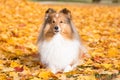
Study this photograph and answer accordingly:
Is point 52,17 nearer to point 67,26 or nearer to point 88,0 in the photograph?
point 67,26

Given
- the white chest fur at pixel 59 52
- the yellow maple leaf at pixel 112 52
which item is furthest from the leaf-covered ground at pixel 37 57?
the white chest fur at pixel 59 52

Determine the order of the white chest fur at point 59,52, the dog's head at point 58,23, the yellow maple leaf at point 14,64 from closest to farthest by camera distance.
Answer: the dog's head at point 58,23 → the white chest fur at point 59,52 → the yellow maple leaf at point 14,64

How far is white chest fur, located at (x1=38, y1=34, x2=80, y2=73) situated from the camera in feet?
22.0

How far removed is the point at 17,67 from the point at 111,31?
5948mm

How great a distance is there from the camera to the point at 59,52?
6.75 meters

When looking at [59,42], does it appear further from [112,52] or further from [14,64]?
[112,52]

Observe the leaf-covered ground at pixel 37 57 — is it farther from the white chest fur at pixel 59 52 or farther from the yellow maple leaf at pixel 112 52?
the white chest fur at pixel 59 52

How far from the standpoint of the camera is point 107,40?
10195mm

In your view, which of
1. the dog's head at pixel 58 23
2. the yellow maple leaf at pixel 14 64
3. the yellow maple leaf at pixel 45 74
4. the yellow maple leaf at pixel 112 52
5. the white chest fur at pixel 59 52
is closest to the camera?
the yellow maple leaf at pixel 45 74

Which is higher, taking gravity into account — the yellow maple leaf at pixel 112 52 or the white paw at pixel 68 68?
the white paw at pixel 68 68

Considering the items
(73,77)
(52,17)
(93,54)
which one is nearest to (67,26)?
(52,17)

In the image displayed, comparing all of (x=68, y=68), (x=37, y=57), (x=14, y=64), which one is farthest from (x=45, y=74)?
(x=37, y=57)

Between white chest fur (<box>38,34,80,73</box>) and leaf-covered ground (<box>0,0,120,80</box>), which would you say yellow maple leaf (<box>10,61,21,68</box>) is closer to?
leaf-covered ground (<box>0,0,120,80</box>)

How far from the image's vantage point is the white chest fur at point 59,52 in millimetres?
6695
